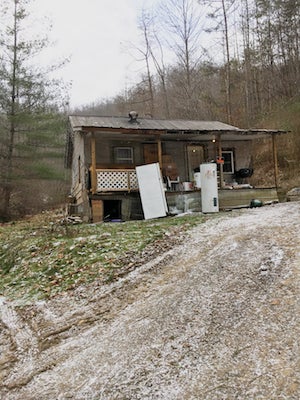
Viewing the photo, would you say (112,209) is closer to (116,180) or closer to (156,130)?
(116,180)

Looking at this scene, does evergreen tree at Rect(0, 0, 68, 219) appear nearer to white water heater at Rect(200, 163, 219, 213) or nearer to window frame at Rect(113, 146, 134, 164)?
window frame at Rect(113, 146, 134, 164)

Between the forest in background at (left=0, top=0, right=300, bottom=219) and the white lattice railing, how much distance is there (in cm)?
782

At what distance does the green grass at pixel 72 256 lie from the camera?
5879 millimetres

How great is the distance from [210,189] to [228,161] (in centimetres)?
462

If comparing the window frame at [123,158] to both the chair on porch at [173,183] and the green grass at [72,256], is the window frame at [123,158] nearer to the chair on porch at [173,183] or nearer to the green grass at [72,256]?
the chair on porch at [173,183]

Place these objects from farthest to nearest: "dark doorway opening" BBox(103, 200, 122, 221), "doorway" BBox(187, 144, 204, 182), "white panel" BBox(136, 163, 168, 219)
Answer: "doorway" BBox(187, 144, 204, 182)
"dark doorway opening" BBox(103, 200, 122, 221)
"white panel" BBox(136, 163, 168, 219)

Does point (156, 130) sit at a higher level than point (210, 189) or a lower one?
higher

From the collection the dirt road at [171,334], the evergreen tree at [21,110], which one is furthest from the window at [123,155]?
the dirt road at [171,334]

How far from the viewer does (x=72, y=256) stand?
682 cm

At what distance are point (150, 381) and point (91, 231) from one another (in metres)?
5.90

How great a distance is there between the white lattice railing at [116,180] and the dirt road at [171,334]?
20.9ft

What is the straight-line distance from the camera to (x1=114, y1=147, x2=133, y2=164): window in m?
14.3

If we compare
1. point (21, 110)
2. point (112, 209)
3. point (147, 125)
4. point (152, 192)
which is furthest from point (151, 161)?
point (21, 110)

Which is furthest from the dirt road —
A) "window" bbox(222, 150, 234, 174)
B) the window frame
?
"window" bbox(222, 150, 234, 174)
